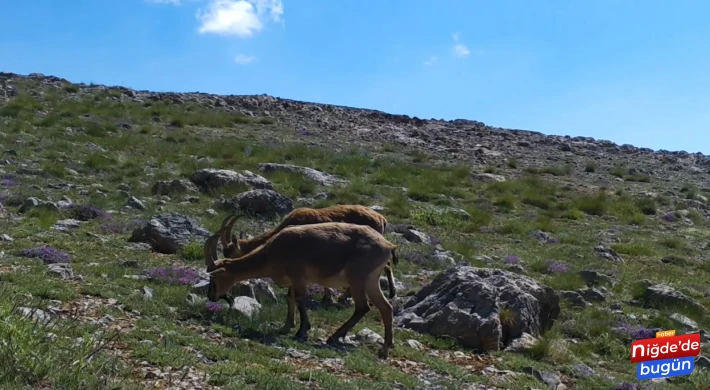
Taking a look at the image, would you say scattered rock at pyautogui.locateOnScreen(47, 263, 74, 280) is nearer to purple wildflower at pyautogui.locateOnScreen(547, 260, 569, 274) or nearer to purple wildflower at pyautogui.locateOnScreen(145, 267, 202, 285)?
purple wildflower at pyautogui.locateOnScreen(145, 267, 202, 285)

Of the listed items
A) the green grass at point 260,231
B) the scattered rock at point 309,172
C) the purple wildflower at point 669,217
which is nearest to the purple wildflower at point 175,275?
the green grass at point 260,231

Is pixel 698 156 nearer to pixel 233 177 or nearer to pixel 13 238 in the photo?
pixel 233 177

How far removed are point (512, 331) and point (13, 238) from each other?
8.24 m

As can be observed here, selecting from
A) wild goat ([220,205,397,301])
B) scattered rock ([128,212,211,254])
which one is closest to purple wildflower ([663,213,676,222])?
wild goat ([220,205,397,301])

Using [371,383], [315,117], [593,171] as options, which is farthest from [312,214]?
[315,117]

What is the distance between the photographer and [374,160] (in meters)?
28.5

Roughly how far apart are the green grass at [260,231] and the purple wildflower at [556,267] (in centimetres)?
12

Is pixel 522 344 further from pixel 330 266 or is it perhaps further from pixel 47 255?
pixel 47 255

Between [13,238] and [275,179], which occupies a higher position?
[275,179]

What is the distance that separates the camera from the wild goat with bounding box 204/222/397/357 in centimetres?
956

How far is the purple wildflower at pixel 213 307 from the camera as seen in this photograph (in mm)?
9656

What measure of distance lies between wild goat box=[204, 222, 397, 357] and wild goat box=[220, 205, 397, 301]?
1.22 meters

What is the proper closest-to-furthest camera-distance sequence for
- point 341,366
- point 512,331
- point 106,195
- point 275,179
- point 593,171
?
point 341,366
point 512,331
point 106,195
point 275,179
point 593,171

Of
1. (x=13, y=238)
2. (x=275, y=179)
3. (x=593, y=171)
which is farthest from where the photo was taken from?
(x=593, y=171)
